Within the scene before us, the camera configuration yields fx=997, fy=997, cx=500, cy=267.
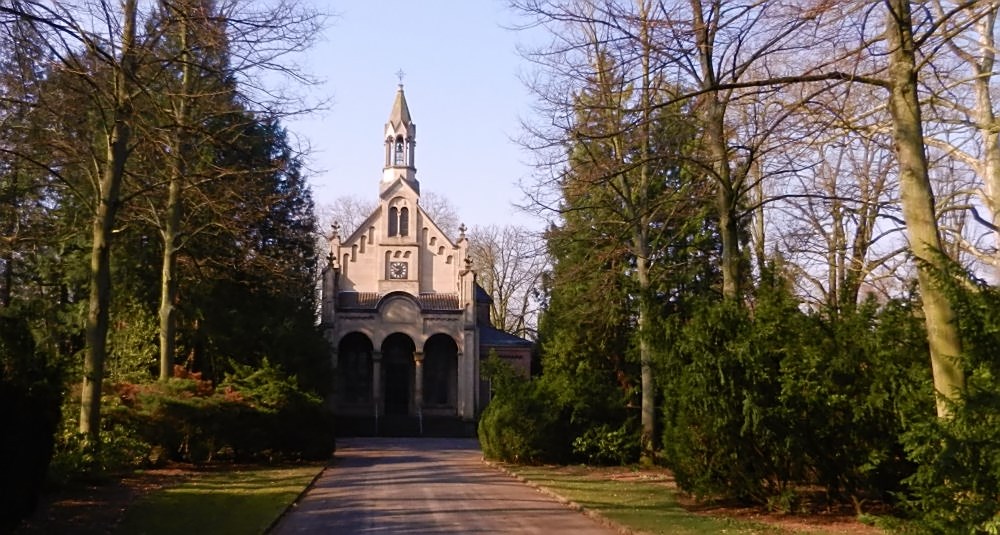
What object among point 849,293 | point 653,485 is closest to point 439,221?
point 653,485

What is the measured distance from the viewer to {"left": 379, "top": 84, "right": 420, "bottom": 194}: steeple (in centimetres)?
5775

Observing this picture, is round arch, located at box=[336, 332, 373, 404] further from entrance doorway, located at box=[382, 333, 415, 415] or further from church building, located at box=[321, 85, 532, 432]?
entrance doorway, located at box=[382, 333, 415, 415]

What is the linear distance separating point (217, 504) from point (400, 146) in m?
43.4

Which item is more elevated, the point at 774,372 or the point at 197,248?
the point at 197,248

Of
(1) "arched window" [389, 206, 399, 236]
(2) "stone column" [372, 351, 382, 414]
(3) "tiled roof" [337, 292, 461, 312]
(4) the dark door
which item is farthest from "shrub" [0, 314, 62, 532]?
(1) "arched window" [389, 206, 399, 236]

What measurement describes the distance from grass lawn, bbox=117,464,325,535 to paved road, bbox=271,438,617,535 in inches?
16.5

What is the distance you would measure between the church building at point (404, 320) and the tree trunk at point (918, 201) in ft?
141

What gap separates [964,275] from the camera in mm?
9727

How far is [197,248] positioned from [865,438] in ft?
72.7

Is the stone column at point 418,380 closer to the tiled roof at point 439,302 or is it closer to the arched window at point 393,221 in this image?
the tiled roof at point 439,302

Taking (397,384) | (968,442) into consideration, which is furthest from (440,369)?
(968,442)

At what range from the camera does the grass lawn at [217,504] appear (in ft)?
45.0

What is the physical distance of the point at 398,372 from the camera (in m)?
55.1

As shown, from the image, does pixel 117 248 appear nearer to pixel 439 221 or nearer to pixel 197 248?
pixel 197 248
